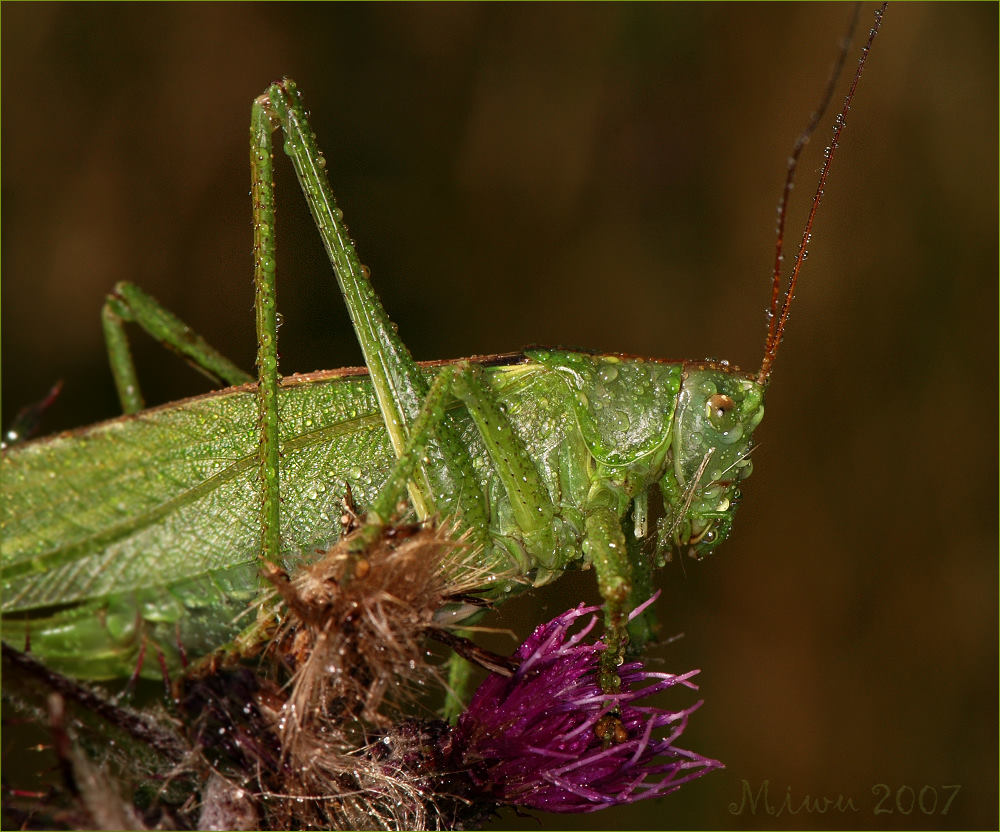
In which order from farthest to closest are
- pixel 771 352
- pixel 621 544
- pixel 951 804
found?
1. pixel 951 804
2. pixel 771 352
3. pixel 621 544

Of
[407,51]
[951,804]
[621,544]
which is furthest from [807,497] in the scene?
[407,51]

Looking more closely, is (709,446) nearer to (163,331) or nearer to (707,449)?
(707,449)

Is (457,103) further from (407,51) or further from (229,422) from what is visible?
(229,422)

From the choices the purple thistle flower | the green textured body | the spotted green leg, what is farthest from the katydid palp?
the spotted green leg

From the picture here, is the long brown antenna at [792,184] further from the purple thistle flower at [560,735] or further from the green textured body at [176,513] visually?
the purple thistle flower at [560,735]

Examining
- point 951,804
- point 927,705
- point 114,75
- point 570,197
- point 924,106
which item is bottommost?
point 951,804

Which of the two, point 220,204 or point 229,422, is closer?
point 229,422
